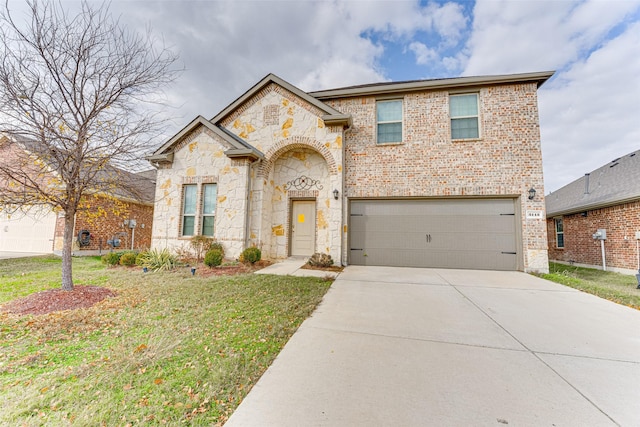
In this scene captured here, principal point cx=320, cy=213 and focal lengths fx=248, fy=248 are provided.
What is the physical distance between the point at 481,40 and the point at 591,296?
27.9ft

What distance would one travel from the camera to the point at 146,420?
1.69 metres

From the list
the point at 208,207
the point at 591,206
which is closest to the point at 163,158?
the point at 208,207

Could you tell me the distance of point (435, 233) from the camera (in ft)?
27.2

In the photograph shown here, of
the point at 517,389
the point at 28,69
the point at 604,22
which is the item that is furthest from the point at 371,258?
the point at 604,22

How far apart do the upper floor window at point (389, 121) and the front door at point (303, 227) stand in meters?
3.56

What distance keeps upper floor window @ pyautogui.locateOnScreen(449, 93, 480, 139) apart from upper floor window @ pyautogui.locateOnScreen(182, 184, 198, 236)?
368 inches

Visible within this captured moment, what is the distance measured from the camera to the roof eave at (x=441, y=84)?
25.5 ft

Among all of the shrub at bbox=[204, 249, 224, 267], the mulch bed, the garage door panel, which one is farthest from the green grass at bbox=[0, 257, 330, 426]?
the garage door panel

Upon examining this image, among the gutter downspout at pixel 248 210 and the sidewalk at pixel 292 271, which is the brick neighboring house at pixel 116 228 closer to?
the gutter downspout at pixel 248 210

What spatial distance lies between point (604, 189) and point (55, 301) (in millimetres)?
18207

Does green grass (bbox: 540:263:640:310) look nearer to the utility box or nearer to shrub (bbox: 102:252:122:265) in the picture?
the utility box

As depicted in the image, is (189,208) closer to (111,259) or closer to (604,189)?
(111,259)

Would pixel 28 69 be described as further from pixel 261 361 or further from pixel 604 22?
pixel 604 22

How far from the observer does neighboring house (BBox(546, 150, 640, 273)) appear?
342 inches
